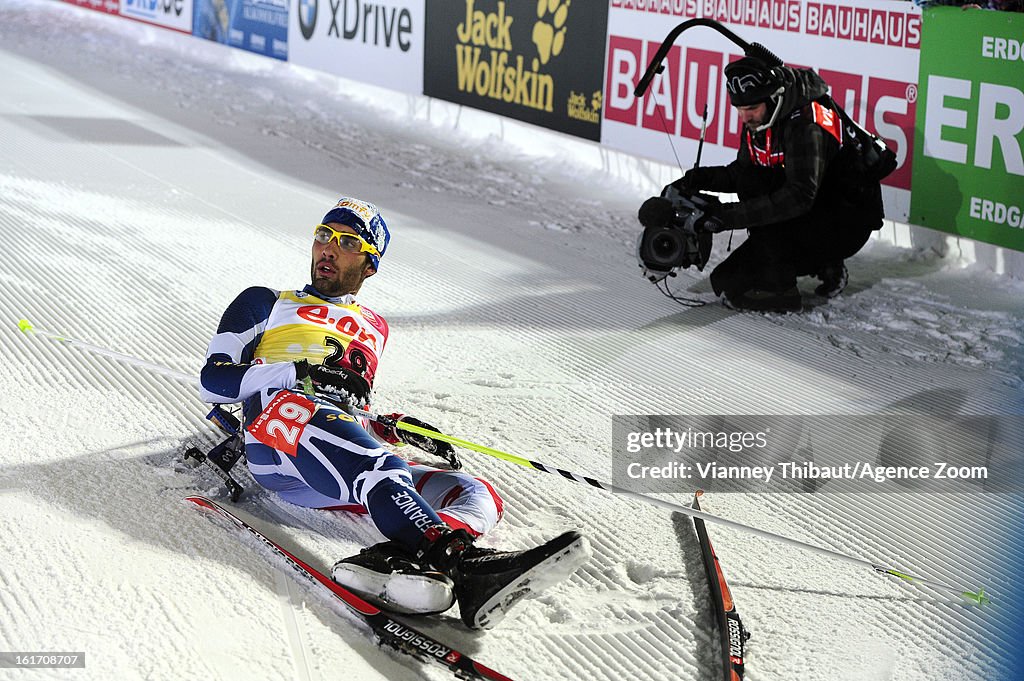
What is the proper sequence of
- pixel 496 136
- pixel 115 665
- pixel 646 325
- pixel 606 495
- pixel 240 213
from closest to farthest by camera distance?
pixel 115 665 < pixel 606 495 < pixel 646 325 < pixel 240 213 < pixel 496 136

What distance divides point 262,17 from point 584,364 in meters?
8.73

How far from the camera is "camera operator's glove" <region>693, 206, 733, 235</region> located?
17.9ft

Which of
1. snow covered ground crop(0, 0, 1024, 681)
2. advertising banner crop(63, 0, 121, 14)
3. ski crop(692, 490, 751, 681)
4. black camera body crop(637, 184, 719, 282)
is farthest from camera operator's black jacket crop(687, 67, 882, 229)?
advertising banner crop(63, 0, 121, 14)

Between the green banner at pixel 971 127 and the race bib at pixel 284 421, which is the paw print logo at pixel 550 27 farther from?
the race bib at pixel 284 421

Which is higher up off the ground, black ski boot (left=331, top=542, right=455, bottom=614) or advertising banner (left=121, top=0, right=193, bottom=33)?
advertising banner (left=121, top=0, right=193, bottom=33)

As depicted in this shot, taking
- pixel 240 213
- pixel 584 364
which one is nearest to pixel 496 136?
pixel 240 213

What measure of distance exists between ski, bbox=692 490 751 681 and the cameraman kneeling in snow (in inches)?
94.4

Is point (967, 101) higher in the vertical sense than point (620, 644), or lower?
higher

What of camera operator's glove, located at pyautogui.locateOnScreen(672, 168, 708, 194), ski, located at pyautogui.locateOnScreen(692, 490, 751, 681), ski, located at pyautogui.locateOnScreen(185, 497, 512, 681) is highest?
camera operator's glove, located at pyautogui.locateOnScreen(672, 168, 708, 194)

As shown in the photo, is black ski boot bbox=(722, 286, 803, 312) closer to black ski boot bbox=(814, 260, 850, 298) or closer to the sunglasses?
black ski boot bbox=(814, 260, 850, 298)

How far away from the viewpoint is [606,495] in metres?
3.66

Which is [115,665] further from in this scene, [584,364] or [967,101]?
[967,101]

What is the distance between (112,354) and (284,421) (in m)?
1.50

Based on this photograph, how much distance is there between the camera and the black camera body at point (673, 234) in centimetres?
546
